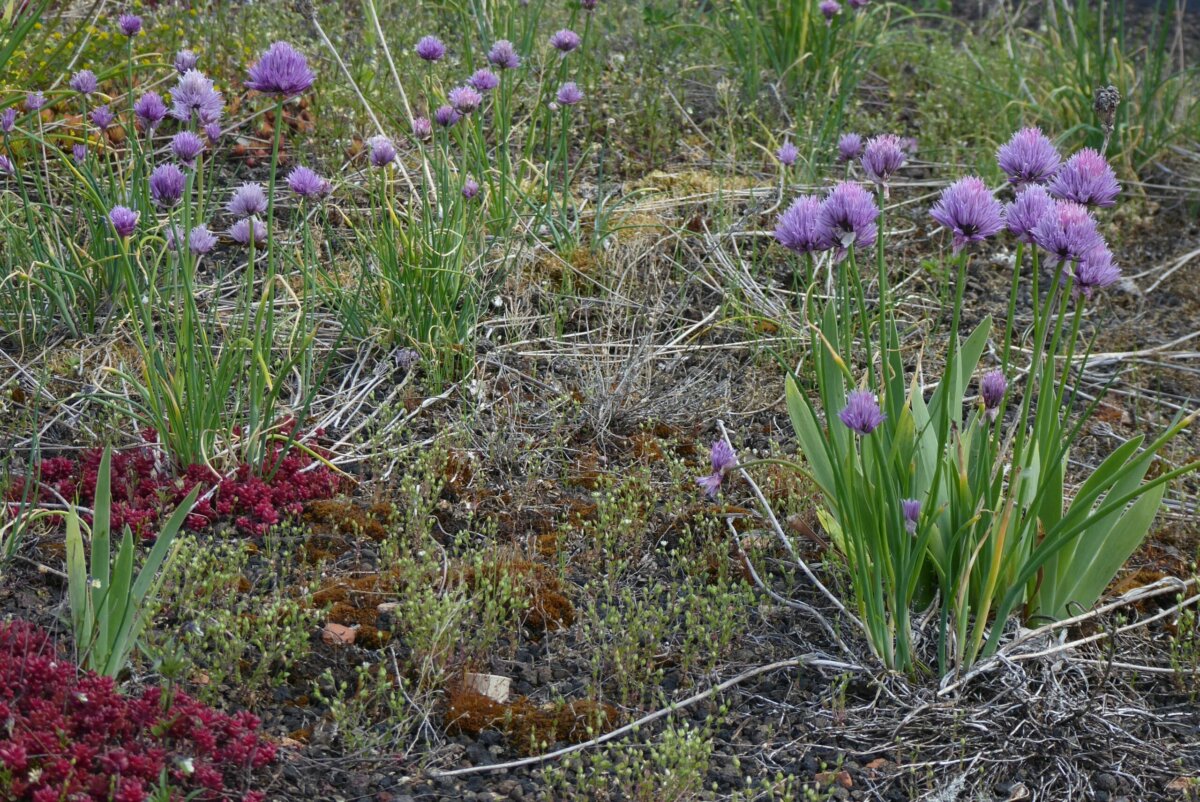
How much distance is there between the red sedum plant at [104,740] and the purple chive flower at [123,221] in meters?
1.06

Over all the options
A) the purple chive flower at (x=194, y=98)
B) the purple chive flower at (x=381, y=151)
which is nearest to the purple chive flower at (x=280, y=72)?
the purple chive flower at (x=194, y=98)

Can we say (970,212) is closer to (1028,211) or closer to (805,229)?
(1028,211)

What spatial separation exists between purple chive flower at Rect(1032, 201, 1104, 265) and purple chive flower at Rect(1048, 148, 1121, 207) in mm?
158

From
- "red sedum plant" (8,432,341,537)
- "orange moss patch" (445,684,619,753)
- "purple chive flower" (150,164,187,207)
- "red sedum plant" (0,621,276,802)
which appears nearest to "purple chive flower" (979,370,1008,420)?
"orange moss patch" (445,684,619,753)

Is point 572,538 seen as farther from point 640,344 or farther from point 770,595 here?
point 640,344

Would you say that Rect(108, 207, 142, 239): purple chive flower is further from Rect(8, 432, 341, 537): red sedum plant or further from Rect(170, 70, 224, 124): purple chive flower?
Rect(8, 432, 341, 537): red sedum plant

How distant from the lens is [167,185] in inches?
113

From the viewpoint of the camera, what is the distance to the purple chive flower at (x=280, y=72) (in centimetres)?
266

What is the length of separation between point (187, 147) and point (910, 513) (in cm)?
188

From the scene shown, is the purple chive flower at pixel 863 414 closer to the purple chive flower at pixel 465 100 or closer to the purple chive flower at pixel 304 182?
the purple chive flower at pixel 304 182

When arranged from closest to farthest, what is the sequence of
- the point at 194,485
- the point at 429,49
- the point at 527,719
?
the point at 527,719 → the point at 194,485 → the point at 429,49

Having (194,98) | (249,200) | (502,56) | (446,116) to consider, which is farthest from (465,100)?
(194,98)

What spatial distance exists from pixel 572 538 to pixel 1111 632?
1314mm

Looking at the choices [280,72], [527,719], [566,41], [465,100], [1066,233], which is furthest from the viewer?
[566,41]
